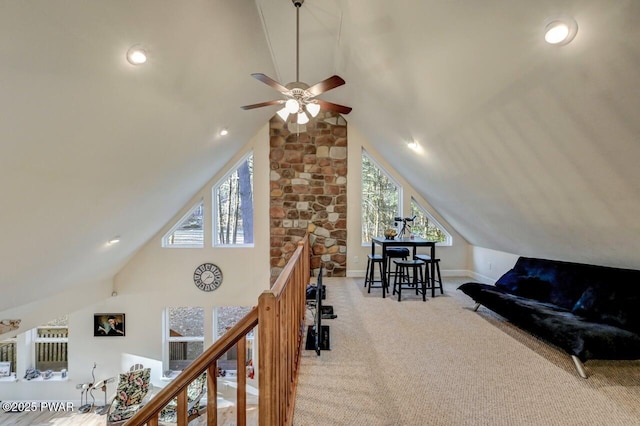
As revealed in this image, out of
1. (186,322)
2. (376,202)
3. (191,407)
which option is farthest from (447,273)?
(186,322)

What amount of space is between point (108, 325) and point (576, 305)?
7438 millimetres

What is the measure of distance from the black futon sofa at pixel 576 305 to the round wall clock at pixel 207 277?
438 centimetres

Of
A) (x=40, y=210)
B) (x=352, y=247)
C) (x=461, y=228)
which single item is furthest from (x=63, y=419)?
(x=461, y=228)

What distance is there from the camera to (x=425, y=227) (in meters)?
5.79

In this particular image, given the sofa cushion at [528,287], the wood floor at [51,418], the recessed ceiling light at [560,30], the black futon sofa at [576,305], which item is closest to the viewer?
the recessed ceiling light at [560,30]

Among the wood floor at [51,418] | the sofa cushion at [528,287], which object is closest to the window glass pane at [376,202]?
the sofa cushion at [528,287]

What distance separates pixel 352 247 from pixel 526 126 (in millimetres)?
3911

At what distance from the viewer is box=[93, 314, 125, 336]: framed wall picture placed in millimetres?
5684

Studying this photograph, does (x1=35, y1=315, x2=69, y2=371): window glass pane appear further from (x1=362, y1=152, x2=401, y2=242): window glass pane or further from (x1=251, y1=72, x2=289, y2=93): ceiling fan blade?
(x1=251, y1=72, x2=289, y2=93): ceiling fan blade

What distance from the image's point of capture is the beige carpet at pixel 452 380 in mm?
1801

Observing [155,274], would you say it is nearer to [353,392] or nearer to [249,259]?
[249,259]

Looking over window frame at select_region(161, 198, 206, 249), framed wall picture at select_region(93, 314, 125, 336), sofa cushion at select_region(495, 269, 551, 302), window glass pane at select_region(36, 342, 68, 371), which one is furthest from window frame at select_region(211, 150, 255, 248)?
sofa cushion at select_region(495, 269, 551, 302)

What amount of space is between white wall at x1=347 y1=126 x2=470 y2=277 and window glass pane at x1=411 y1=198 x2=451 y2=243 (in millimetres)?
113

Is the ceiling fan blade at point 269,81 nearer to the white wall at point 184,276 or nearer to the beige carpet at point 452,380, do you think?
the beige carpet at point 452,380
